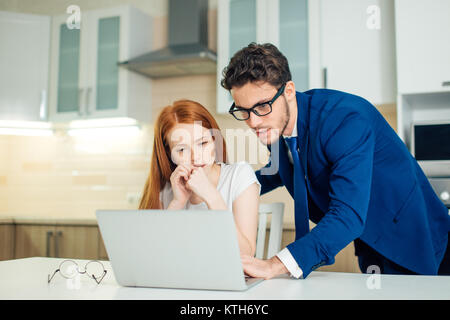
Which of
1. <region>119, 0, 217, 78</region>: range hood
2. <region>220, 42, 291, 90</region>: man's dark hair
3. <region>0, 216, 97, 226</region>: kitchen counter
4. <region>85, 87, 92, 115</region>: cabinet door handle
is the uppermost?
<region>119, 0, 217, 78</region>: range hood

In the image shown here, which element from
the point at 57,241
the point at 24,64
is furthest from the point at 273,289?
the point at 24,64

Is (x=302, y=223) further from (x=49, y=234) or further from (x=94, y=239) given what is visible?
(x=49, y=234)

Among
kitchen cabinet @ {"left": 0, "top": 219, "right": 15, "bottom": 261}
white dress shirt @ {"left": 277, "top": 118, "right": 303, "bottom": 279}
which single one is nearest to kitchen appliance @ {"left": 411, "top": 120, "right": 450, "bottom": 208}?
white dress shirt @ {"left": 277, "top": 118, "right": 303, "bottom": 279}

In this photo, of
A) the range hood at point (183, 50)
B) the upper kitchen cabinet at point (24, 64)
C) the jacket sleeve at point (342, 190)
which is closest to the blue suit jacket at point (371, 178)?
the jacket sleeve at point (342, 190)

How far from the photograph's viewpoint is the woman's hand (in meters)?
1.44

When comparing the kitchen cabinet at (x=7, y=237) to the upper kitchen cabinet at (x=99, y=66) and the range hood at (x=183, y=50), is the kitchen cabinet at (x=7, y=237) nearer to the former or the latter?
the upper kitchen cabinet at (x=99, y=66)

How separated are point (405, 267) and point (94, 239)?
6.63ft

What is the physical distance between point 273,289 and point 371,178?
0.48m

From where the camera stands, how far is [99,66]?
3305 millimetres

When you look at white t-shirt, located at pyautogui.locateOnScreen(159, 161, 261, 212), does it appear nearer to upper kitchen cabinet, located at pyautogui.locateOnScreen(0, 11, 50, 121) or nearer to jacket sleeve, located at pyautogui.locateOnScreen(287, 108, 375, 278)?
jacket sleeve, located at pyautogui.locateOnScreen(287, 108, 375, 278)

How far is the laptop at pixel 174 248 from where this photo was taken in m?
0.83

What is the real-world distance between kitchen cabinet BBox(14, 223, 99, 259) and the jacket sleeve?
6.54ft

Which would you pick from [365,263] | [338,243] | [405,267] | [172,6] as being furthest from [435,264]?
[172,6]

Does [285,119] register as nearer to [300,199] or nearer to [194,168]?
[300,199]
